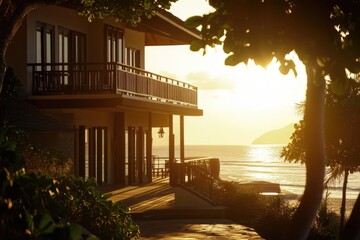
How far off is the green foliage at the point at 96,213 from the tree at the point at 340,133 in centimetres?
882

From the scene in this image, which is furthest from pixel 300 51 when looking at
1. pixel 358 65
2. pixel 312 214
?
pixel 312 214

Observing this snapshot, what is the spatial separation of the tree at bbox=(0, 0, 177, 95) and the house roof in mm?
11506

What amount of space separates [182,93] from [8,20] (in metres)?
22.1

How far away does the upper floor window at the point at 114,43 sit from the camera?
33.1 metres

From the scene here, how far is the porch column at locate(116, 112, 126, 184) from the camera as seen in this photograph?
32.2 meters

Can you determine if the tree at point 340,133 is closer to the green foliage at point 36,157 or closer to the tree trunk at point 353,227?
the green foliage at point 36,157

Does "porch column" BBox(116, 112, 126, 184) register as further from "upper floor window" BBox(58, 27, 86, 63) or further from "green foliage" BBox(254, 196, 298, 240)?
"green foliage" BBox(254, 196, 298, 240)

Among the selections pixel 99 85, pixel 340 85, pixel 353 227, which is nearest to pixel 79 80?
pixel 99 85

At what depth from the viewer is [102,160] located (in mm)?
34719

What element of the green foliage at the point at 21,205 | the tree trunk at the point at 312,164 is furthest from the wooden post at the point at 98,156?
the green foliage at the point at 21,205

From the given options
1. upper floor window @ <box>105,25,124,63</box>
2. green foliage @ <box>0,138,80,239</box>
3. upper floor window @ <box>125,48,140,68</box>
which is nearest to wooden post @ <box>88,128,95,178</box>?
upper floor window @ <box>105,25,124,63</box>

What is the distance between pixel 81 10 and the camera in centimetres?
1925

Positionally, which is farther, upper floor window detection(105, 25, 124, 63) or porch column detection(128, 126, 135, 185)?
porch column detection(128, 126, 135, 185)

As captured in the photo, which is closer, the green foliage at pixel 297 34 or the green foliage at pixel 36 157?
the green foliage at pixel 297 34
